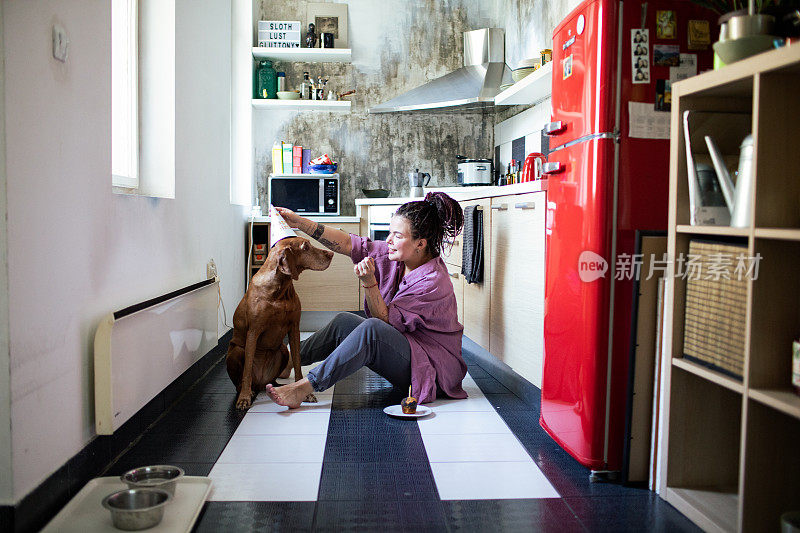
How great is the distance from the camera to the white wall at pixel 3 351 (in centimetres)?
161

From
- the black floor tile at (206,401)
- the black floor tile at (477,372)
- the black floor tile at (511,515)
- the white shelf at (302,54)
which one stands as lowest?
the black floor tile at (477,372)

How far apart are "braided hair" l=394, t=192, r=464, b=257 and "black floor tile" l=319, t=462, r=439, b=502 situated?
4.17 ft

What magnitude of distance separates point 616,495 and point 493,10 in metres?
4.55

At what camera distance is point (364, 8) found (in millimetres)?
5680

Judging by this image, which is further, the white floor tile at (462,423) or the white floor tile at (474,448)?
the white floor tile at (462,423)

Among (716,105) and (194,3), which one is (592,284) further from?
(194,3)

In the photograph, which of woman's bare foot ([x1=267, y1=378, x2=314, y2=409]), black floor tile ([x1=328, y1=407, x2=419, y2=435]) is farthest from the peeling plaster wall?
black floor tile ([x1=328, y1=407, x2=419, y2=435])

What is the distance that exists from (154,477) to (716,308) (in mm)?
1606

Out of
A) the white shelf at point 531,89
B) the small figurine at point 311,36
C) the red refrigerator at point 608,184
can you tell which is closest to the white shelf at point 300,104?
the small figurine at point 311,36

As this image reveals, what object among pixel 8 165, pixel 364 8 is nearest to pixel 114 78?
pixel 8 165

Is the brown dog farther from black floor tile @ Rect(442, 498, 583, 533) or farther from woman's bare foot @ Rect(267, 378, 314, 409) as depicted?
black floor tile @ Rect(442, 498, 583, 533)

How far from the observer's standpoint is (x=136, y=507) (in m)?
1.85

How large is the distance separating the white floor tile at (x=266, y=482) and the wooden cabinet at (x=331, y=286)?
9.37 ft

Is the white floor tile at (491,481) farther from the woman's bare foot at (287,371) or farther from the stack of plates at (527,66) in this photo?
the stack of plates at (527,66)
